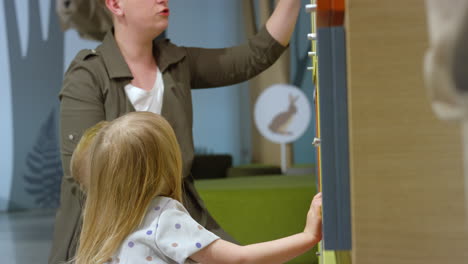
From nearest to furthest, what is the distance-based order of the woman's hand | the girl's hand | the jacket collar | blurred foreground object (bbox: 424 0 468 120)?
blurred foreground object (bbox: 424 0 468 120) → the girl's hand → the woman's hand → the jacket collar

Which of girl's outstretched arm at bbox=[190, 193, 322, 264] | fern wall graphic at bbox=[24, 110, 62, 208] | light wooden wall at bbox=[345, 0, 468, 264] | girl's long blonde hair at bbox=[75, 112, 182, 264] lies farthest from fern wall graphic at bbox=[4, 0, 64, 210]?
light wooden wall at bbox=[345, 0, 468, 264]

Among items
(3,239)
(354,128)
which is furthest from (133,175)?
(3,239)

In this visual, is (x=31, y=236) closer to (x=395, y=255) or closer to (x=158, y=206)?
(x=158, y=206)

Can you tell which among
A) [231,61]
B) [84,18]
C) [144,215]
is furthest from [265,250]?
[84,18]

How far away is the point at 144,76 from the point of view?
1.90m

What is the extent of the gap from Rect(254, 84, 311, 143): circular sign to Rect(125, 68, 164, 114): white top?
3.98 m

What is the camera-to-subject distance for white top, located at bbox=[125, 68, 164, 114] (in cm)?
183

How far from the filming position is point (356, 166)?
691 millimetres

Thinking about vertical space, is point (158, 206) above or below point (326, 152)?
below

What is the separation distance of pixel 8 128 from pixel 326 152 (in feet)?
27.5

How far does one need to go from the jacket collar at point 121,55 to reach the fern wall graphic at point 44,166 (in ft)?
22.7

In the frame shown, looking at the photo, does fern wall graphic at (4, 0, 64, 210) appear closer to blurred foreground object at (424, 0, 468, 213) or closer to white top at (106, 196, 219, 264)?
white top at (106, 196, 219, 264)

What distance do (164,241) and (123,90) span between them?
27.2 inches

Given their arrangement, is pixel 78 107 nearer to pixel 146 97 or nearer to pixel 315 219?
pixel 146 97
